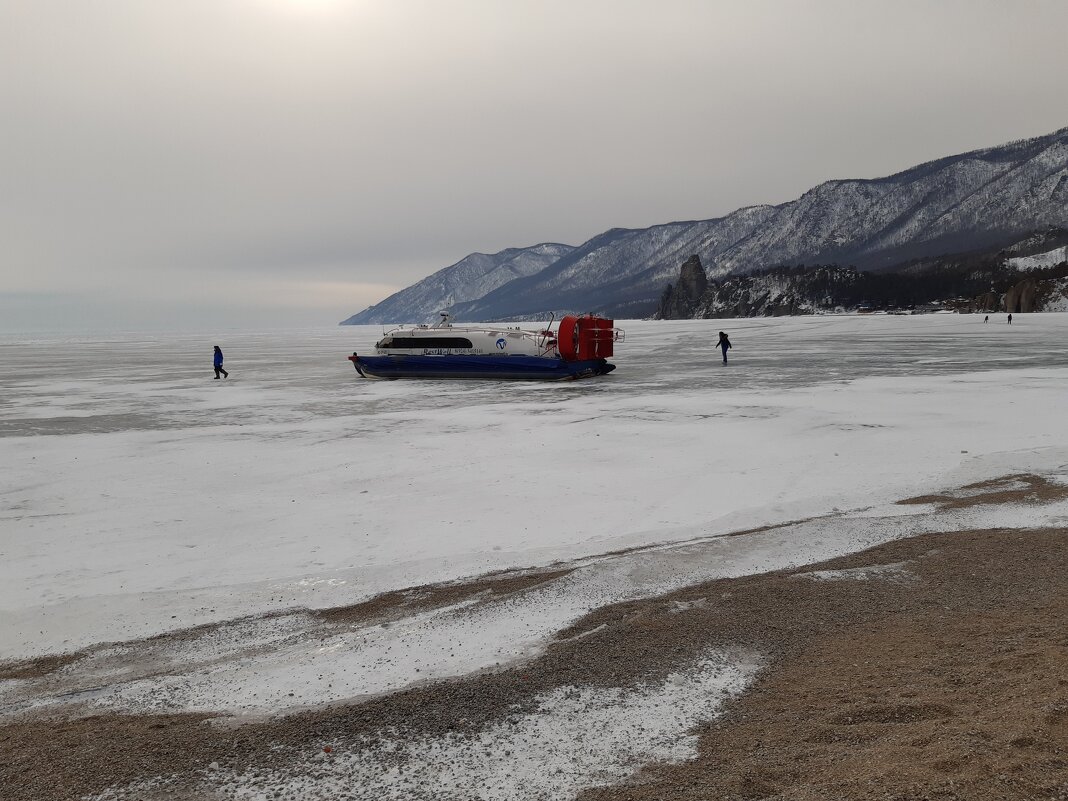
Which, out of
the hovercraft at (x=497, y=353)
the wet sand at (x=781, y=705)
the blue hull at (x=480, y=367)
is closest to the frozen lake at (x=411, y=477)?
the wet sand at (x=781, y=705)

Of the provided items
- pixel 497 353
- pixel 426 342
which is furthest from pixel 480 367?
pixel 426 342

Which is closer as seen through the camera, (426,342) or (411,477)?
(411,477)

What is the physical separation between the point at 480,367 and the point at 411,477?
15.8 metres

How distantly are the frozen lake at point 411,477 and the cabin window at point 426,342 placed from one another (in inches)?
282

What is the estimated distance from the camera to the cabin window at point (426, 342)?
26.4 meters

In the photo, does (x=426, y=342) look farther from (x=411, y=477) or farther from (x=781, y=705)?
(x=781, y=705)

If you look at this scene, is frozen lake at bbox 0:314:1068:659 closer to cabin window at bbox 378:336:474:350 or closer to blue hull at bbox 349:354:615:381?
blue hull at bbox 349:354:615:381

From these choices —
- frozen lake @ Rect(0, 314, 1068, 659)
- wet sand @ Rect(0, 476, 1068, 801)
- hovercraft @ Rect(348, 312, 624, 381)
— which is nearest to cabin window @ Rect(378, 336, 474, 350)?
hovercraft @ Rect(348, 312, 624, 381)

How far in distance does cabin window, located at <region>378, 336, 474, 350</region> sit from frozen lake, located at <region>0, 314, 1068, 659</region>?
717 cm

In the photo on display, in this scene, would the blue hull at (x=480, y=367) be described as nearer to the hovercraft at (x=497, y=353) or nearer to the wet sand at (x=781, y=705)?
the hovercraft at (x=497, y=353)

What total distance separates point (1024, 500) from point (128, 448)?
Result: 13272 mm

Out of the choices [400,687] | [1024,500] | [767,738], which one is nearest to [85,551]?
[400,687]

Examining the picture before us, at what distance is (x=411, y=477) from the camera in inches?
383

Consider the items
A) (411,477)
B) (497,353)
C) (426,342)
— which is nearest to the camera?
(411,477)
